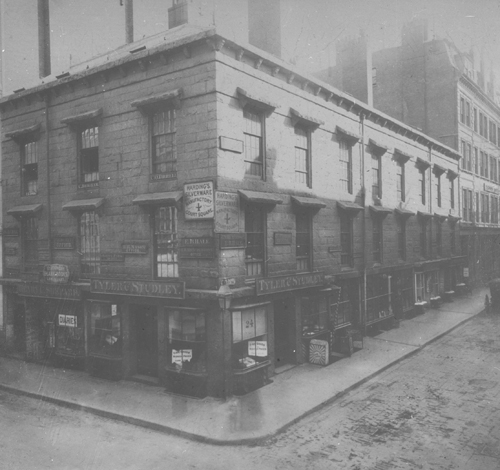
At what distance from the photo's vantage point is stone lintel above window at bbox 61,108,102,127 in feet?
48.7

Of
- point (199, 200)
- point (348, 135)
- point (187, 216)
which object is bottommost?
point (187, 216)

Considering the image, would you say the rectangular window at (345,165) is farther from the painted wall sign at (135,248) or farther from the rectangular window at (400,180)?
the painted wall sign at (135,248)

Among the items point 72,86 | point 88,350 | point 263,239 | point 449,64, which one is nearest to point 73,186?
point 72,86

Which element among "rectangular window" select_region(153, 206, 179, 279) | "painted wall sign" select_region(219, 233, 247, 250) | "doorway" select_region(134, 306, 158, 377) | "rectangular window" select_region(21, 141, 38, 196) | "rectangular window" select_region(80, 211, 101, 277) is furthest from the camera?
"rectangular window" select_region(21, 141, 38, 196)

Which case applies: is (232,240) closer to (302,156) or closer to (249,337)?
(249,337)

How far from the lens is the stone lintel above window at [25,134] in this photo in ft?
55.1

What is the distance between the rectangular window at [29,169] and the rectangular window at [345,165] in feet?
40.4

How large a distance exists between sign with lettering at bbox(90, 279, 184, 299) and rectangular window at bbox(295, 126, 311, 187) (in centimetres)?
615

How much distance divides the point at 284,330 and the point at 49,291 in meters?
8.50

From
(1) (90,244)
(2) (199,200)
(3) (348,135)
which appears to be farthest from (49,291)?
(3) (348,135)

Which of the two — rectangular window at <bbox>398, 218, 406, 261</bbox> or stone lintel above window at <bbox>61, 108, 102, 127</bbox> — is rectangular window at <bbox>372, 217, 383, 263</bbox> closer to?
rectangular window at <bbox>398, 218, 406, 261</bbox>

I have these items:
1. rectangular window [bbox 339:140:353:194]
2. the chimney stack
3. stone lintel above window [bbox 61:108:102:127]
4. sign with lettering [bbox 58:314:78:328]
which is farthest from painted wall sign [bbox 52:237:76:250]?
rectangular window [bbox 339:140:353:194]

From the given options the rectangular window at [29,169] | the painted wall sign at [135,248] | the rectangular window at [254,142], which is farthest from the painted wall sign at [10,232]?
the rectangular window at [254,142]

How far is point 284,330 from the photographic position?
16.0 metres
